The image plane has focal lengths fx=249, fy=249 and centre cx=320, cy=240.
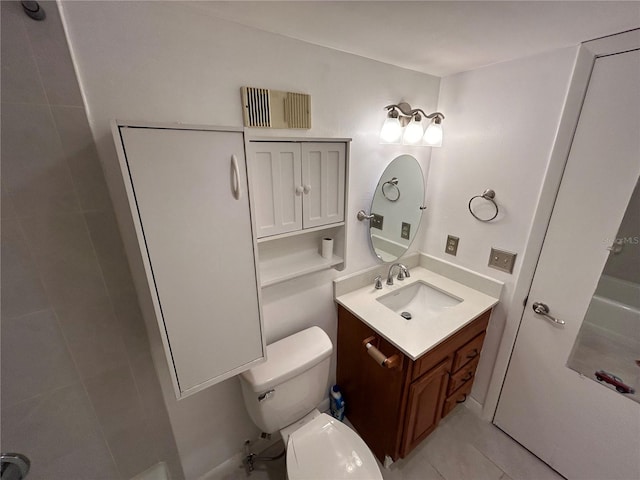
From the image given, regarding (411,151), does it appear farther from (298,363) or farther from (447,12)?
(298,363)

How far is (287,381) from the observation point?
1.16 metres

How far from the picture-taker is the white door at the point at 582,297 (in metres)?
1.03

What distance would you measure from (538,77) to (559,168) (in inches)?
17.3

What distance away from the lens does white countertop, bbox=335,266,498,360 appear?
45.8 inches

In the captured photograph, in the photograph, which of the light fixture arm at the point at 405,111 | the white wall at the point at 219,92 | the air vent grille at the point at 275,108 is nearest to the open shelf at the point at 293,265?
the white wall at the point at 219,92

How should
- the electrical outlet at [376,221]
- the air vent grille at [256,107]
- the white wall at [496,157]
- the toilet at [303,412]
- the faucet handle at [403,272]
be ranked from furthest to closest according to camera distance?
the faucet handle at [403,272]
the electrical outlet at [376,221]
the white wall at [496,157]
the toilet at [303,412]
the air vent grille at [256,107]

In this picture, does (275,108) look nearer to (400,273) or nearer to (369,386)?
(400,273)

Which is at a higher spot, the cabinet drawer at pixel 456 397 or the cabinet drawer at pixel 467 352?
the cabinet drawer at pixel 467 352

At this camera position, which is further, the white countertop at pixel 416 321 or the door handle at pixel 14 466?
the white countertop at pixel 416 321

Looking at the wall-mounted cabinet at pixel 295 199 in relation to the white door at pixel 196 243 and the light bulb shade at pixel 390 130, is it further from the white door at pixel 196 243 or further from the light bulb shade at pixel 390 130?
the light bulb shade at pixel 390 130

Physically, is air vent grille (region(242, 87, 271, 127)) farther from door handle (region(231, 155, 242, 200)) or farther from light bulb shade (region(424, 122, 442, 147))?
light bulb shade (region(424, 122, 442, 147))

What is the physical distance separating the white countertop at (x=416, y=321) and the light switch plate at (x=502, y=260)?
20cm

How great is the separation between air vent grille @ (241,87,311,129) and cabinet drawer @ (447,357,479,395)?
1.59m

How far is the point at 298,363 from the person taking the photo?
1.16m
